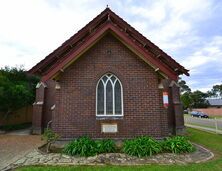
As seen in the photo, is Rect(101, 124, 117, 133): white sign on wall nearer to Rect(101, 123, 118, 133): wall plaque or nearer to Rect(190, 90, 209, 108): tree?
Rect(101, 123, 118, 133): wall plaque

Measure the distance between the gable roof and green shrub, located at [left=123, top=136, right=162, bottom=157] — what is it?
3138 millimetres

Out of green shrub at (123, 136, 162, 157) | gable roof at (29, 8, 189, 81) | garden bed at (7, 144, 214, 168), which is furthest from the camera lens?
gable roof at (29, 8, 189, 81)

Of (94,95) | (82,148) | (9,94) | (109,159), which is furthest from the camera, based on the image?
(9,94)

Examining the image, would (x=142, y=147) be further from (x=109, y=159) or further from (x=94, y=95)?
(x=94, y=95)

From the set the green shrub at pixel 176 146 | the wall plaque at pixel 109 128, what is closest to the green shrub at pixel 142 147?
the green shrub at pixel 176 146

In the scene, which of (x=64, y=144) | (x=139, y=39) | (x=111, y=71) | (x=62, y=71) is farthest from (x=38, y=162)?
(x=139, y=39)

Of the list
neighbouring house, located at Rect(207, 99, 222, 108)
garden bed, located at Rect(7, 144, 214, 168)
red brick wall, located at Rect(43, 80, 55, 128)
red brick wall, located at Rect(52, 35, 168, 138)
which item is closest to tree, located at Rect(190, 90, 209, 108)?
neighbouring house, located at Rect(207, 99, 222, 108)

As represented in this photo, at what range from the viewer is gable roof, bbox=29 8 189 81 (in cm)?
957

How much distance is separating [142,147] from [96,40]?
5.32 m

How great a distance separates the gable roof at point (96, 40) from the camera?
31.4 ft

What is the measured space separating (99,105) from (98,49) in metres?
2.84

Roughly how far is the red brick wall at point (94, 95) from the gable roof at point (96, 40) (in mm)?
661

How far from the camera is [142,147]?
8.59 meters

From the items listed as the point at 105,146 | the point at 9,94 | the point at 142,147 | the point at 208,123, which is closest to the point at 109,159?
the point at 105,146
